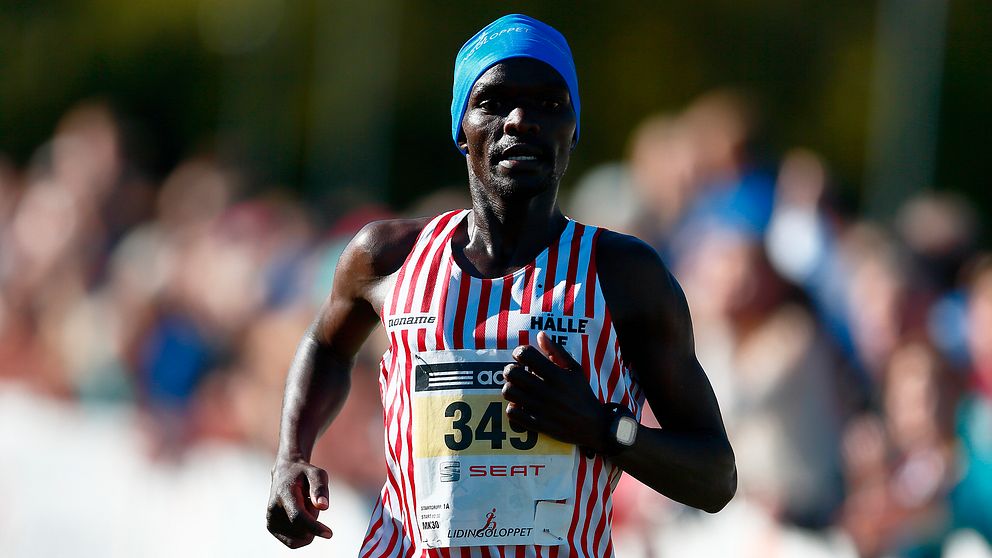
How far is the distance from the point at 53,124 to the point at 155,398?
14.6 meters

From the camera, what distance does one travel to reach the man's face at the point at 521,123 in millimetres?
3906

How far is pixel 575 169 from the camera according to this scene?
2106 centimetres

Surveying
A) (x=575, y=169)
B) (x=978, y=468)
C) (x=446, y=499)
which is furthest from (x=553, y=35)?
(x=575, y=169)

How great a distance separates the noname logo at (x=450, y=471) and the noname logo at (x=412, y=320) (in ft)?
1.21

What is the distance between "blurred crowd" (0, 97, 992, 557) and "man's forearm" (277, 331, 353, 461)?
8.49ft

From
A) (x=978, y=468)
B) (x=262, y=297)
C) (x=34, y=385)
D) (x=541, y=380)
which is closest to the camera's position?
(x=541, y=380)

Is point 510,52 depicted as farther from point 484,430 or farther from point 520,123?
point 484,430

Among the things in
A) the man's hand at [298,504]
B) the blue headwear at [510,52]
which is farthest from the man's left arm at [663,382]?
the man's hand at [298,504]

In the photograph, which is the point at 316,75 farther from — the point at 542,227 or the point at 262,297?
the point at 542,227

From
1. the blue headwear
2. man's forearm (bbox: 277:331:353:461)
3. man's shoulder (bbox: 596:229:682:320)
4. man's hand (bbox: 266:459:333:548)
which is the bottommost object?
man's hand (bbox: 266:459:333:548)

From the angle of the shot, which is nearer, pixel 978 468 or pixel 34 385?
pixel 978 468

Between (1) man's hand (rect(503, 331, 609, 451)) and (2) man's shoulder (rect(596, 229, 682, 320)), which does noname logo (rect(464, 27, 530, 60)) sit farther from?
(1) man's hand (rect(503, 331, 609, 451))

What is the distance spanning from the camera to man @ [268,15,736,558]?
12.4 feet

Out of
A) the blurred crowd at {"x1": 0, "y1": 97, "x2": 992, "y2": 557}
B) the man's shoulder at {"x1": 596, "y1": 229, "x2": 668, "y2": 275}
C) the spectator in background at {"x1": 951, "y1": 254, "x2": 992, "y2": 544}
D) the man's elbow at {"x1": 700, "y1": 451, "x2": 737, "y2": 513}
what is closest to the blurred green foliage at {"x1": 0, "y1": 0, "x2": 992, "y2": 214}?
the blurred crowd at {"x1": 0, "y1": 97, "x2": 992, "y2": 557}
